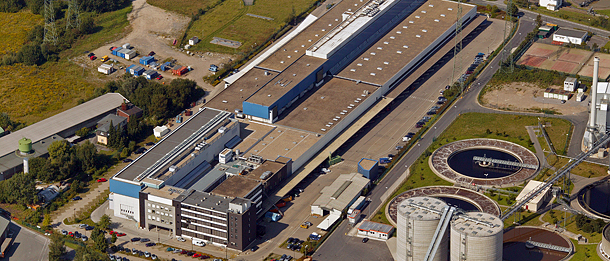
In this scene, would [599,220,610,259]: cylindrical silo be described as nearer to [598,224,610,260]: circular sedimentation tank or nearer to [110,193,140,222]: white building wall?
[598,224,610,260]: circular sedimentation tank

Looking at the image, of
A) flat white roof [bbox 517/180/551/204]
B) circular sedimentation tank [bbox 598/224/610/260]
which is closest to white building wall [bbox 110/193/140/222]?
flat white roof [bbox 517/180/551/204]

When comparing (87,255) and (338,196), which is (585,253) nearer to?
(338,196)

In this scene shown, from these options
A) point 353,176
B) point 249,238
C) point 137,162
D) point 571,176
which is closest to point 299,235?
point 249,238

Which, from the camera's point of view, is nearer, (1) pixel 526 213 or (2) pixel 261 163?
(1) pixel 526 213

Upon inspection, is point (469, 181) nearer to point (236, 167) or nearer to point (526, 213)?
point (526, 213)

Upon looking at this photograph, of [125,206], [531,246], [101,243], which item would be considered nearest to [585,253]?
[531,246]

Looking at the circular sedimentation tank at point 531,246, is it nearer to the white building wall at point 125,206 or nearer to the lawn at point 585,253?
the lawn at point 585,253
